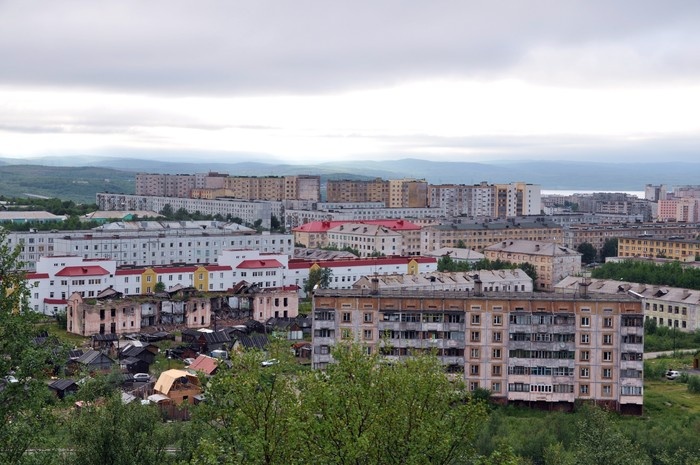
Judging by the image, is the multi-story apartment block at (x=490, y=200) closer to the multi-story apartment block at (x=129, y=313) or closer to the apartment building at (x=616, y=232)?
the apartment building at (x=616, y=232)

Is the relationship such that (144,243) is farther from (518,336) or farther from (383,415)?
(383,415)

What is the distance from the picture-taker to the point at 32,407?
9.51m

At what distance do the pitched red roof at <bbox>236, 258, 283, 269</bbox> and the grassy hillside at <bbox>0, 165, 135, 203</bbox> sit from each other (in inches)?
3311

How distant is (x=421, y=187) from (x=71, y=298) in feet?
202

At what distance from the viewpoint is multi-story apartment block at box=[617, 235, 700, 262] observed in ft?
181

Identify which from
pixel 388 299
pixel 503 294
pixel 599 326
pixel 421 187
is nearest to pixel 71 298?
pixel 388 299

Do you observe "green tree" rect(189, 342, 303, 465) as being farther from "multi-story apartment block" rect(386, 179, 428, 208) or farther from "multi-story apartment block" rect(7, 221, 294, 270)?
"multi-story apartment block" rect(386, 179, 428, 208)

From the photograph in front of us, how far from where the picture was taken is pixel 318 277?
43.1 m

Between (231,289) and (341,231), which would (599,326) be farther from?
(341,231)

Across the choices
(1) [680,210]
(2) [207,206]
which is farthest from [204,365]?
(1) [680,210]

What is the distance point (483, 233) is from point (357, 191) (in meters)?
35.4

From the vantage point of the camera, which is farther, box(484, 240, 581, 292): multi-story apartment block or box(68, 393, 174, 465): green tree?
box(484, 240, 581, 292): multi-story apartment block

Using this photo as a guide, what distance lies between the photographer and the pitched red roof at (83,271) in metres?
38.1

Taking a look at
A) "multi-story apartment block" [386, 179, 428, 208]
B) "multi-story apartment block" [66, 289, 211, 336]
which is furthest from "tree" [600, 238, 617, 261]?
"multi-story apartment block" [66, 289, 211, 336]
